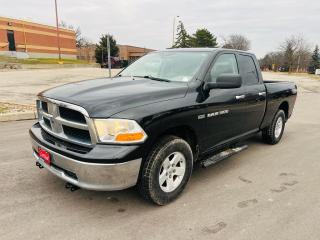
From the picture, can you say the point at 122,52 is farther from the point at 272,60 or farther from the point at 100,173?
the point at 100,173

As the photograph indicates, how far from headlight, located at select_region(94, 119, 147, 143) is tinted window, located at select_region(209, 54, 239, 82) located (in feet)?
4.87

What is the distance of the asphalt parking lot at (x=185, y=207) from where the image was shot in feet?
9.69

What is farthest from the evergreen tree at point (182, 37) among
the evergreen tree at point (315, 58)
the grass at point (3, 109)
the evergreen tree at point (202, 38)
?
the grass at point (3, 109)

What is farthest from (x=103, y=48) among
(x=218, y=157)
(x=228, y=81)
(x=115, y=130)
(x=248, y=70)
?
(x=115, y=130)

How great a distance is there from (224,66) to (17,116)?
5.76 m

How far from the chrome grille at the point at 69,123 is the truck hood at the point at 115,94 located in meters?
0.06

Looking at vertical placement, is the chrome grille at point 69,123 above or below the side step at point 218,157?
above

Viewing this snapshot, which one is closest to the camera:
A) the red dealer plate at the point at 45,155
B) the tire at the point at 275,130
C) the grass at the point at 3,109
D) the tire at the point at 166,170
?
the tire at the point at 166,170

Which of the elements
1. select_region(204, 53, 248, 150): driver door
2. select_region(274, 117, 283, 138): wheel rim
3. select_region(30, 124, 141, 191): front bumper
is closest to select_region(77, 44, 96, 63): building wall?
select_region(274, 117, 283, 138): wheel rim

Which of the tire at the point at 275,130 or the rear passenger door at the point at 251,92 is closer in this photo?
the rear passenger door at the point at 251,92

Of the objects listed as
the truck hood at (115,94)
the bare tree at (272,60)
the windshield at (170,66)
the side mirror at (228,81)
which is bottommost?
the bare tree at (272,60)

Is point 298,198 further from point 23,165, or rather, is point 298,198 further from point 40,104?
point 23,165

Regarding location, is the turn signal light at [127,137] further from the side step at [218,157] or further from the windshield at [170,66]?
the side step at [218,157]

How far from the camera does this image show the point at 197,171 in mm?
4527
